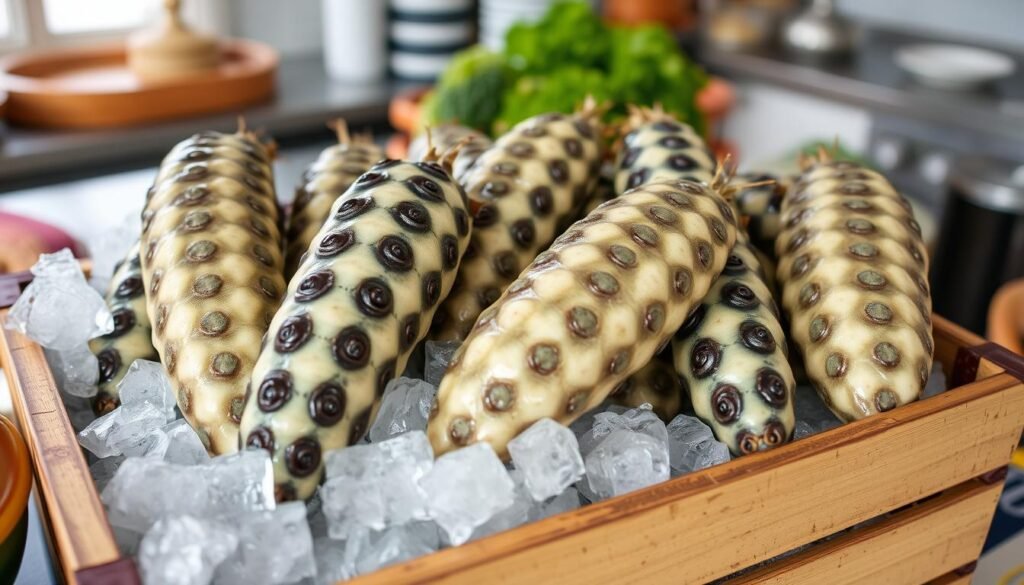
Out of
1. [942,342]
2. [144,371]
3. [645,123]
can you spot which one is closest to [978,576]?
[942,342]

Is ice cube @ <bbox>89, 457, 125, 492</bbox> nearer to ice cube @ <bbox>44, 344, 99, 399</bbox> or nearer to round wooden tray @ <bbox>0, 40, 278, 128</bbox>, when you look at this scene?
ice cube @ <bbox>44, 344, 99, 399</bbox>

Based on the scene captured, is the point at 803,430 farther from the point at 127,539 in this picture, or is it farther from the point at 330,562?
the point at 127,539

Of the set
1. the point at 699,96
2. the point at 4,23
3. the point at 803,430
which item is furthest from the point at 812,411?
the point at 4,23

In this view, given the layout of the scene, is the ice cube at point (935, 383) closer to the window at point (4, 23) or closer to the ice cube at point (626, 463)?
the ice cube at point (626, 463)

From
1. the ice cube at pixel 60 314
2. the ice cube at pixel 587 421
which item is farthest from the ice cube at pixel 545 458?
the ice cube at pixel 60 314

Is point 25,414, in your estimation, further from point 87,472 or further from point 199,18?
point 199,18

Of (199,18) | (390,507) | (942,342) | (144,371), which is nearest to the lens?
(390,507)

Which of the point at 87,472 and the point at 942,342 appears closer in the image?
the point at 87,472
